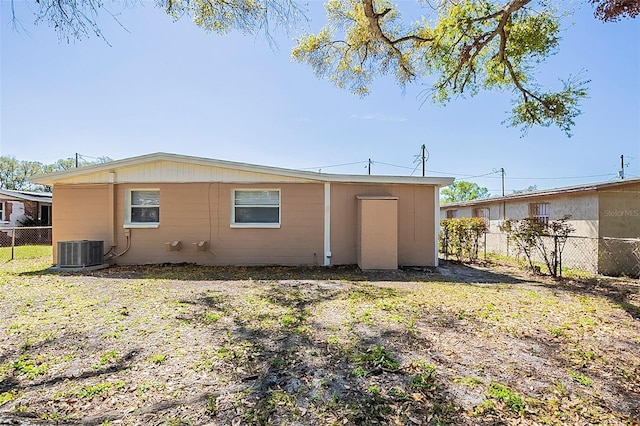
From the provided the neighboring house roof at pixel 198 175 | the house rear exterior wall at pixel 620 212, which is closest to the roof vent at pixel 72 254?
the neighboring house roof at pixel 198 175

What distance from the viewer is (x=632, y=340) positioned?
3418 millimetres

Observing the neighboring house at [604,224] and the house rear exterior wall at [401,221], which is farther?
the house rear exterior wall at [401,221]

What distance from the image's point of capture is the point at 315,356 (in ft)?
9.51

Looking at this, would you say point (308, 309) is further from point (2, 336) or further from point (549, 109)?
point (549, 109)

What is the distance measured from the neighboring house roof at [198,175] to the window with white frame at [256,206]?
0.43 meters

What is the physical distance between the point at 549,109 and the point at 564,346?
909cm

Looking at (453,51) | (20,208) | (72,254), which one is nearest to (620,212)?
(453,51)

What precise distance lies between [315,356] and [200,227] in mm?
6269

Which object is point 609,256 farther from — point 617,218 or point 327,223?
point 327,223

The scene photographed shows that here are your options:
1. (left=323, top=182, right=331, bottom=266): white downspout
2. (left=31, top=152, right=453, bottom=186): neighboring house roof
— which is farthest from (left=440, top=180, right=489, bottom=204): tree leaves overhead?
(left=323, top=182, right=331, bottom=266): white downspout

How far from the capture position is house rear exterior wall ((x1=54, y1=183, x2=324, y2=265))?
821 cm

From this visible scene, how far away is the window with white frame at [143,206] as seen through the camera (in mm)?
8312

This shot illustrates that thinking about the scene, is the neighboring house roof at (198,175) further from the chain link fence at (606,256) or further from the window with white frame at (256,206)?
the chain link fence at (606,256)

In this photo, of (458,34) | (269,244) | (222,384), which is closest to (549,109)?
(458,34)
